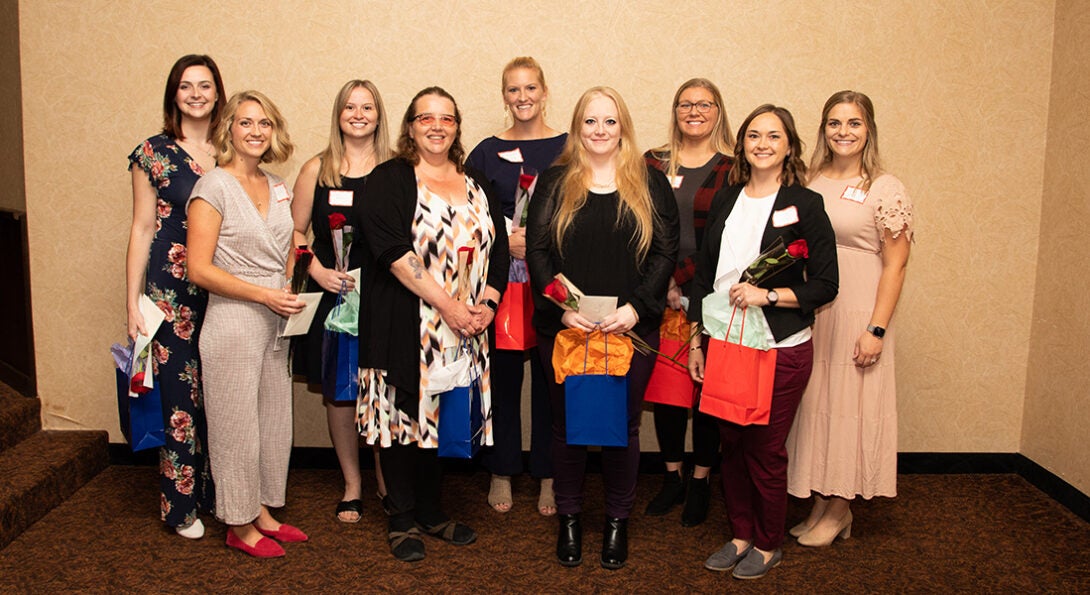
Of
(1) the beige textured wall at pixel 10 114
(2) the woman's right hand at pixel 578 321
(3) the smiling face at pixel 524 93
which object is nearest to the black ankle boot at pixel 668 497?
(2) the woman's right hand at pixel 578 321

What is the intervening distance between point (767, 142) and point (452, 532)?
1.84 meters

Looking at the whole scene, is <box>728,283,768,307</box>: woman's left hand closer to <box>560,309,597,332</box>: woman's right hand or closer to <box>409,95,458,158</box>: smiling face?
<box>560,309,597,332</box>: woman's right hand

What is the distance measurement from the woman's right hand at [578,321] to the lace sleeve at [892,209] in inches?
42.9

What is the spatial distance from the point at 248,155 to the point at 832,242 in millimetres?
2024

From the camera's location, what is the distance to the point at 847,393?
3.06m

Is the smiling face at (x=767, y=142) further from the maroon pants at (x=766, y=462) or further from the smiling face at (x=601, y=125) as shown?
the maroon pants at (x=766, y=462)

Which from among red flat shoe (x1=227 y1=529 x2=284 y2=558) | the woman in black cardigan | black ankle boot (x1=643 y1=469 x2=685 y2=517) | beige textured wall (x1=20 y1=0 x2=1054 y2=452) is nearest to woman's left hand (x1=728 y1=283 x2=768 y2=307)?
the woman in black cardigan

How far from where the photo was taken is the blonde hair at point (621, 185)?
2.78 m

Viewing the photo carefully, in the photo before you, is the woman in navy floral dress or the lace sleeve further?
the woman in navy floral dress

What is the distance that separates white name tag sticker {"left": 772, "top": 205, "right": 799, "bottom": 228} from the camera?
2.70 meters

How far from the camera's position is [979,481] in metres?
3.90

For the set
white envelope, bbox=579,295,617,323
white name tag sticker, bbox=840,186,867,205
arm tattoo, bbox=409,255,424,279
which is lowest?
white envelope, bbox=579,295,617,323

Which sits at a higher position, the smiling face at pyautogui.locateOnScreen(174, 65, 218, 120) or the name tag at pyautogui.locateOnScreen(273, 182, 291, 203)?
the smiling face at pyautogui.locateOnScreen(174, 65, 218, 120)

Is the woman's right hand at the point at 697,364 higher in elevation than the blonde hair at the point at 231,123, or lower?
lower
